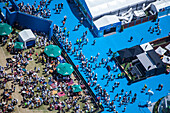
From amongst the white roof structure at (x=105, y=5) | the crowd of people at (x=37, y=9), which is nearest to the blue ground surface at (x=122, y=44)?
the crowd of people at (x=37, y=9)

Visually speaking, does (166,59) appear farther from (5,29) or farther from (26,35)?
(5,29)

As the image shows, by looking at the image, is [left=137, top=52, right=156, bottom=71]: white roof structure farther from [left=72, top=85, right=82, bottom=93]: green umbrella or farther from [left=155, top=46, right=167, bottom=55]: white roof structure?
[left=72, top=85, right=82, bottom=93]: green umbrella

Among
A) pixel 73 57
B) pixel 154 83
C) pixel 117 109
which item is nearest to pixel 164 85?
pixel 154 83

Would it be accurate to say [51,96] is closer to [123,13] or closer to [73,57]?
[73,57]

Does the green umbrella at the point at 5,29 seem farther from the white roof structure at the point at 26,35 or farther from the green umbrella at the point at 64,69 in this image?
the green umbrella at the point at 64,69

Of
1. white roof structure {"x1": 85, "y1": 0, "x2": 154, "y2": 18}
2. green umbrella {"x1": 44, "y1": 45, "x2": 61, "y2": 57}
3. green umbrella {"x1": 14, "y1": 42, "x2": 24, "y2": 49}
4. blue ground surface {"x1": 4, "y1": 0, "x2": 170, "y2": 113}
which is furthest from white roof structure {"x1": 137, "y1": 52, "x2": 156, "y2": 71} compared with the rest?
green umbrella {"x1": 14, "y1": 42, "x2": 24, "y2": 49}
